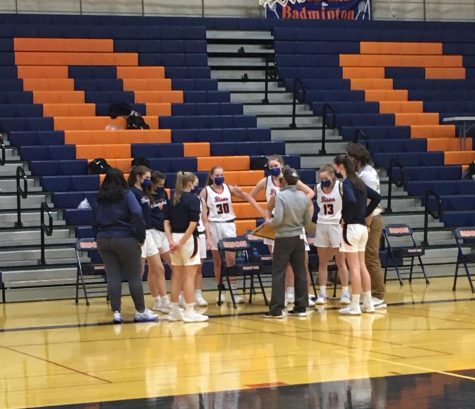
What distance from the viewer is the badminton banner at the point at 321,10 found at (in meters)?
22.0

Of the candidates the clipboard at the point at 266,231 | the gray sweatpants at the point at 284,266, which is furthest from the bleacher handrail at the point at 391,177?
the gray sweatpants at the point at 284,266

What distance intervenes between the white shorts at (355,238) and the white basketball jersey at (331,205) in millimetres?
1153

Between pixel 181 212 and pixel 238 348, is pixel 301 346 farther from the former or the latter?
pixel 181 212

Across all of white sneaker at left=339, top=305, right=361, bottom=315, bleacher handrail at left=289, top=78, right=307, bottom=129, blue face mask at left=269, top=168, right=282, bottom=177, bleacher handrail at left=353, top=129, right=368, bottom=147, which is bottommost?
white sneaker at left=339, top=305, right=361, bottom=315

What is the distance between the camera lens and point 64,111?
59.7 feet

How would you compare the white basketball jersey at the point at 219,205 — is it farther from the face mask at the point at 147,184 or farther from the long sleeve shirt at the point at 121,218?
the long sleeve shirt at the point at 121,218

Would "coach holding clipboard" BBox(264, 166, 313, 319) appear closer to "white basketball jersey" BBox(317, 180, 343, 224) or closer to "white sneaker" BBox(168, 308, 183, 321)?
"white sneaker" BBox(168, 308, 183, 321)

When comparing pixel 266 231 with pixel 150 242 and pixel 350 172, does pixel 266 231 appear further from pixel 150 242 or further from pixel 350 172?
pixel 150 242

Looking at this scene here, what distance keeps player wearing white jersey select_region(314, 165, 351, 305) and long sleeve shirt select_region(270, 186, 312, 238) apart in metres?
1.10

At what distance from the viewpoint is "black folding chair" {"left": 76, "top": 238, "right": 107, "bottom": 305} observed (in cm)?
1379

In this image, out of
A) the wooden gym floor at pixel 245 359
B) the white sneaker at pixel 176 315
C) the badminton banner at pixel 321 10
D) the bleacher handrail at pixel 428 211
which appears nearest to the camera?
the wooden gym floor at pixel 245 359

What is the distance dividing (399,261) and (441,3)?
9.08m

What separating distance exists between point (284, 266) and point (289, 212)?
23.5 inches

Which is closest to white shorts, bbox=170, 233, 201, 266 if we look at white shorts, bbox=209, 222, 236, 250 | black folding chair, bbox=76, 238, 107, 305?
white shorts, bbox=209, 222, 236, 250
